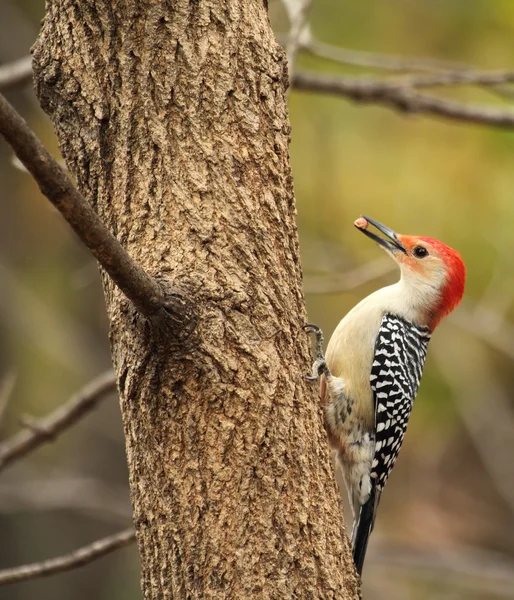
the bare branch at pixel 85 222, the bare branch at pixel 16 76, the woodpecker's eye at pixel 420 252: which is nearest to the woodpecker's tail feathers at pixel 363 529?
the woodpecker's eye at pixel 420 252

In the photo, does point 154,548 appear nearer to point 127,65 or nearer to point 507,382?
point 127,65

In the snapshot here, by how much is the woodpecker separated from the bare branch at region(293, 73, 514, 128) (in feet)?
2.56

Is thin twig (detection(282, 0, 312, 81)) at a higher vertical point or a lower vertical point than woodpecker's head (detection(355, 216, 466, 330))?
higher

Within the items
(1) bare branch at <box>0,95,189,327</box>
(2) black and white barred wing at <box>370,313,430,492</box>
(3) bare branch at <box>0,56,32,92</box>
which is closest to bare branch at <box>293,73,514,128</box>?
(2) black and white barred wing at <box>370,313,430,492</box>

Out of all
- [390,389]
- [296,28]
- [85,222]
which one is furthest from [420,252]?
[85,222]

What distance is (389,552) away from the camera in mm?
6793

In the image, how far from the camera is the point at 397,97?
15.7 ft

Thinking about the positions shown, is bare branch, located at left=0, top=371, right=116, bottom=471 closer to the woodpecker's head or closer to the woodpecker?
the woodpecker

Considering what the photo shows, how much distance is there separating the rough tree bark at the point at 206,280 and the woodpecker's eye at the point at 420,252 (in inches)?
85.5

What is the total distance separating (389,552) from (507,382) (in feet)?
10.2

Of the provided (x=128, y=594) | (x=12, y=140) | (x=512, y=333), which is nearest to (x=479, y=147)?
(x=512, y=333)

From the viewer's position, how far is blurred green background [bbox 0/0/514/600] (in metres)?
7.21

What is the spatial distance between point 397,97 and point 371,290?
3327mm

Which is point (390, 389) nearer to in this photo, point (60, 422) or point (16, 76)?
point (60, 422)
